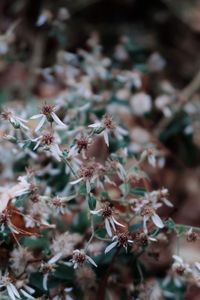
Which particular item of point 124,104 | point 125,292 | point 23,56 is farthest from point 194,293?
point 23,56

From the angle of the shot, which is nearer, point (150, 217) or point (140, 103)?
point (150, 217)

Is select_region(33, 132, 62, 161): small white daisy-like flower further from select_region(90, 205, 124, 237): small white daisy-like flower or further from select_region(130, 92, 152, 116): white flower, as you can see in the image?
select_region(130, 92, 152, 116): white flower

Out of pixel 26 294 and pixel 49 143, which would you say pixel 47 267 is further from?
pixel 49 143

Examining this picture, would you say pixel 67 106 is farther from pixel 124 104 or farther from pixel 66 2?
pixel 66 2

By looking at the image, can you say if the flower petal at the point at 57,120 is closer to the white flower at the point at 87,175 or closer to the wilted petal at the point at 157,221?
the white flower at the point at 87,175

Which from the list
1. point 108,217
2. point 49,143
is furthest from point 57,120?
point 108,217

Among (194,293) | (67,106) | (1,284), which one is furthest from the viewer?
(194,293)

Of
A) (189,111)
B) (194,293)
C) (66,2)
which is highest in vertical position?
(66,2)

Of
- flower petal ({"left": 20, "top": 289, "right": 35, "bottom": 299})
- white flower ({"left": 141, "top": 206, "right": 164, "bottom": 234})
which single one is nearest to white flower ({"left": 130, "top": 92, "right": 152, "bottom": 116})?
white flower ({"left": 141, "top": 206, "right": 164, "bottom": 234})
